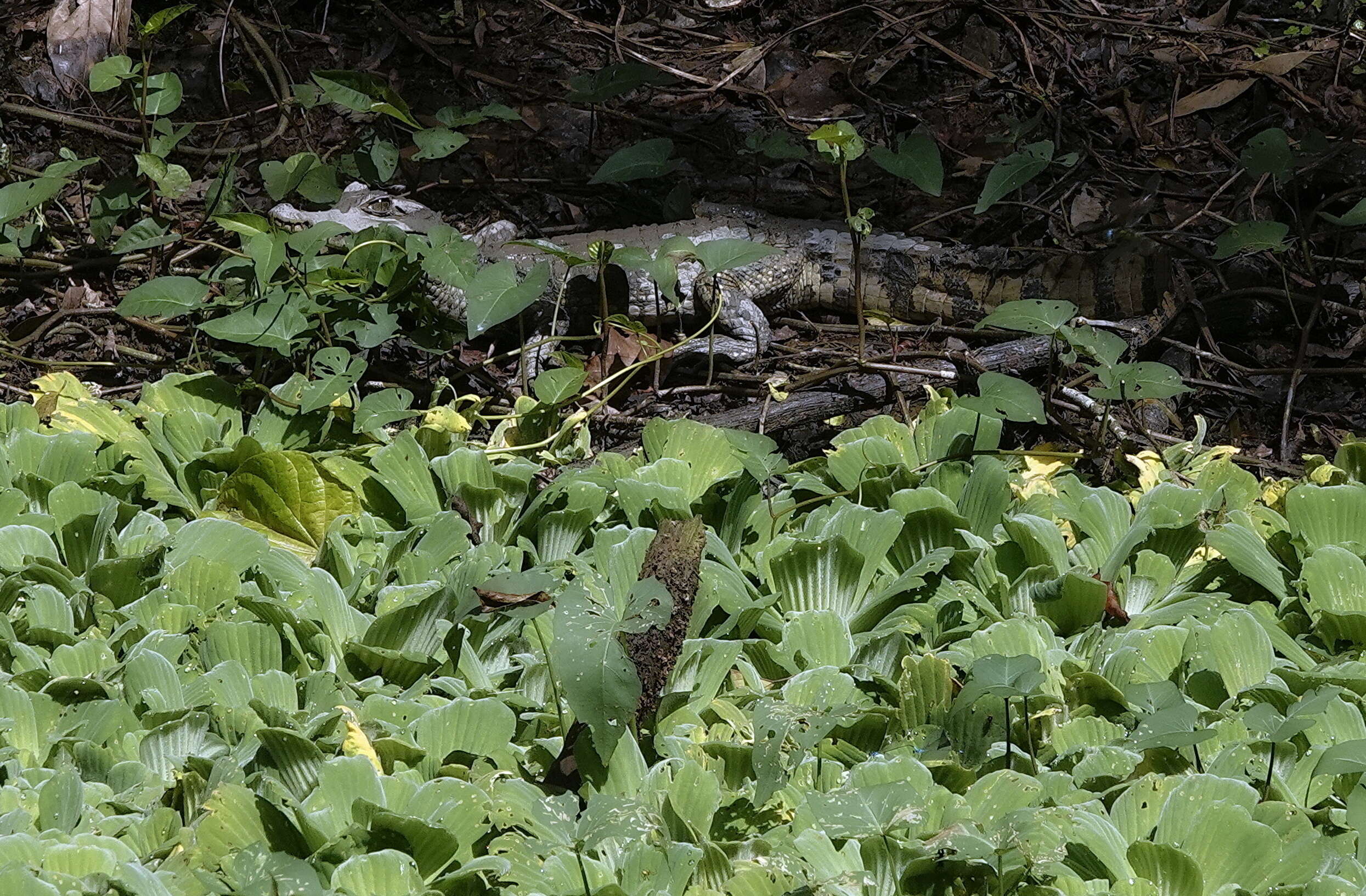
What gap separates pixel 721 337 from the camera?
3.71 metres

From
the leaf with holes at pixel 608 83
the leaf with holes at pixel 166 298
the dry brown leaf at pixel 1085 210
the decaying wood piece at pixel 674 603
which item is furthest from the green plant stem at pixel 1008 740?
the dry brown leaf at pixel 1085 210

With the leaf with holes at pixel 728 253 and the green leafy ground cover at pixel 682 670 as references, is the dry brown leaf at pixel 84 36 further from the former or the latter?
the leaf with holes at pixel 728 253

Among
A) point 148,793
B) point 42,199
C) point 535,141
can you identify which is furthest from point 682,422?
point 535,141

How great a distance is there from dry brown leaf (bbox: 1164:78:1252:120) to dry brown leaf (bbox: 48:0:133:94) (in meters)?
4.51

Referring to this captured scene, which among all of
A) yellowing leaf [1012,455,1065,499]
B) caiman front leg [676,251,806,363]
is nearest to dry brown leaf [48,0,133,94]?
caiman front leg [676,251,806,363]

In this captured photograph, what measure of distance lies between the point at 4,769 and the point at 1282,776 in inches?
66.5

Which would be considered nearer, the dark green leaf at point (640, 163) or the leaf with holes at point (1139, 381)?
the leaf with holes at point (1139, 381)

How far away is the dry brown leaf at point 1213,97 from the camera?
16.4 ft

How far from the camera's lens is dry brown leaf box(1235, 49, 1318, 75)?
16.6 feet

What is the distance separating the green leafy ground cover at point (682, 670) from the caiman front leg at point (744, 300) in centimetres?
112

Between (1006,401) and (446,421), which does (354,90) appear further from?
(1006,401)

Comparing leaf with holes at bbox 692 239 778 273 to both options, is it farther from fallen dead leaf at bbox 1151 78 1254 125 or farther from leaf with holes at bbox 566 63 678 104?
fallen dead leaf at bbox 1151 78 1254 125

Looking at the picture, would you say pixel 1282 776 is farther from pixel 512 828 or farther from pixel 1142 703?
pixel 512 828

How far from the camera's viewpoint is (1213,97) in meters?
5.01
